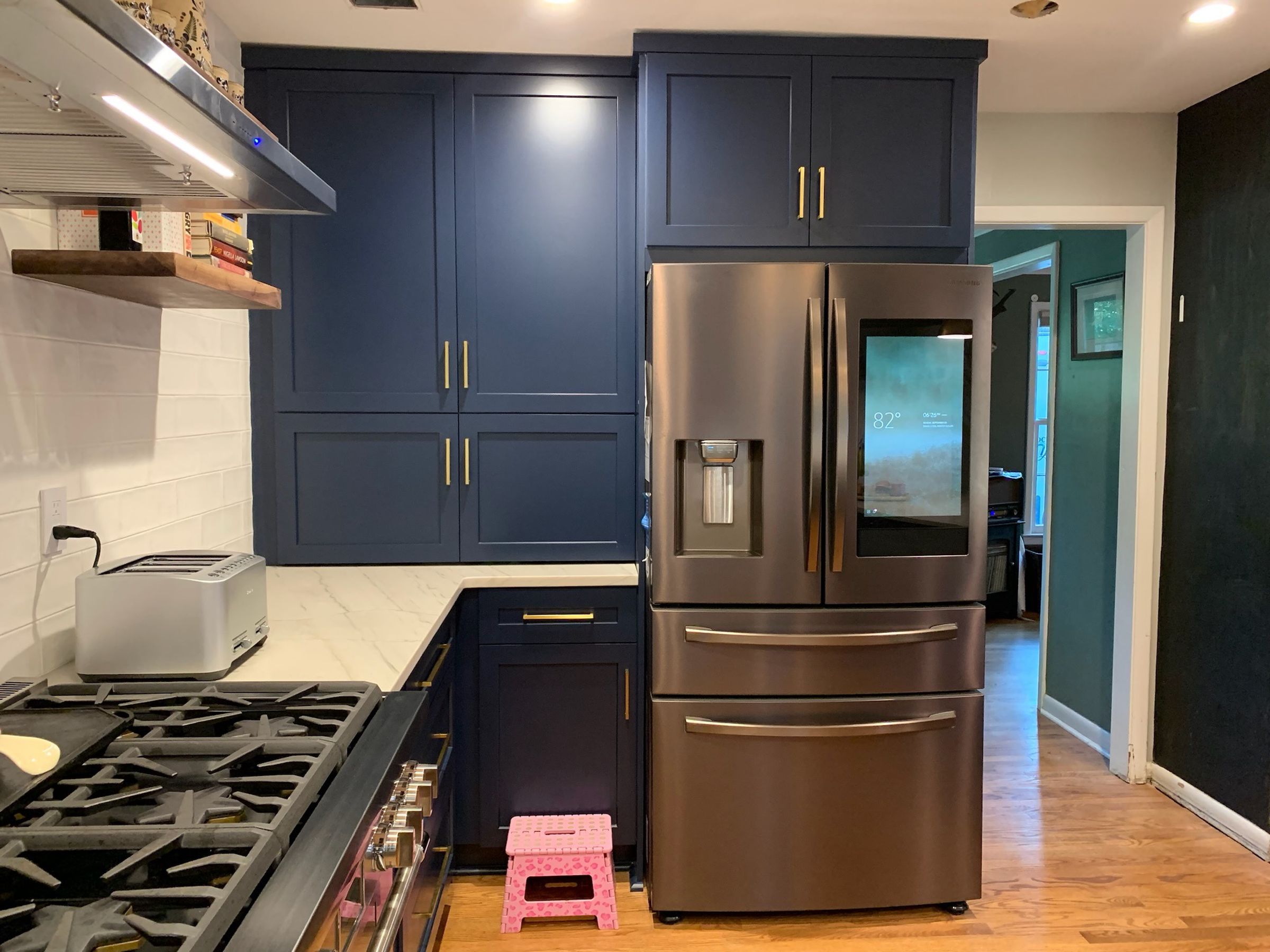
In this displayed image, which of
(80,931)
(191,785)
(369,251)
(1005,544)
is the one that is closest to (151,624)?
(191,785)

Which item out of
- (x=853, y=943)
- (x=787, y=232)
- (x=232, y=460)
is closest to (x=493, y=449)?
(x=232, y=460)

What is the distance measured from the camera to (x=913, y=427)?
235 centimetres

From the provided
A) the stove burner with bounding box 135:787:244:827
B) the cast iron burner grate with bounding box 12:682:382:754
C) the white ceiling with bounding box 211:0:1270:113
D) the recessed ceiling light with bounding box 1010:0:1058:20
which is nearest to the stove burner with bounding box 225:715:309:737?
the cast iron burner grate with bounding box 12:682:382:754

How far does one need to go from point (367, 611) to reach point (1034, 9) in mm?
2207

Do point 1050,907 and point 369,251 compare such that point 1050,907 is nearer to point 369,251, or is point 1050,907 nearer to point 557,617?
point 557,617

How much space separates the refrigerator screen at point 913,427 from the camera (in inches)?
91.8

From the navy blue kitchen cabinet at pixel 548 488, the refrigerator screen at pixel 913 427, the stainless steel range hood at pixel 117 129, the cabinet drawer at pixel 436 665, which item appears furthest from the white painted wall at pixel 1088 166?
the stainless steel range hood at pixel 117 129

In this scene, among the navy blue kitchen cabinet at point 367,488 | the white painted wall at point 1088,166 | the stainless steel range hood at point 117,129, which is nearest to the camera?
the stainless steel range hood at point 117,129

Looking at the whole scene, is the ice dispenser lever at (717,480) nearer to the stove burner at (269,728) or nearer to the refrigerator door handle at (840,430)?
the refrigerator door handle at (840,430)

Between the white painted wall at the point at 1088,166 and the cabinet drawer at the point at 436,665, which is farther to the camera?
the white painted wall at the point at 1088,166

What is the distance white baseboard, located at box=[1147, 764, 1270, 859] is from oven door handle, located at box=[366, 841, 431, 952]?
8.71 ft

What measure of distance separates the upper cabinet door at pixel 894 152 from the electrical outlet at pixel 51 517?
6.32 ft

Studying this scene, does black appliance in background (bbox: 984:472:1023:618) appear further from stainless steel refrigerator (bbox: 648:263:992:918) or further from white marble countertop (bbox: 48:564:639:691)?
white marble countertop (bbox: 48:564:639:691)

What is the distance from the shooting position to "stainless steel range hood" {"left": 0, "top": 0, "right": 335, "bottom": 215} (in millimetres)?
875
